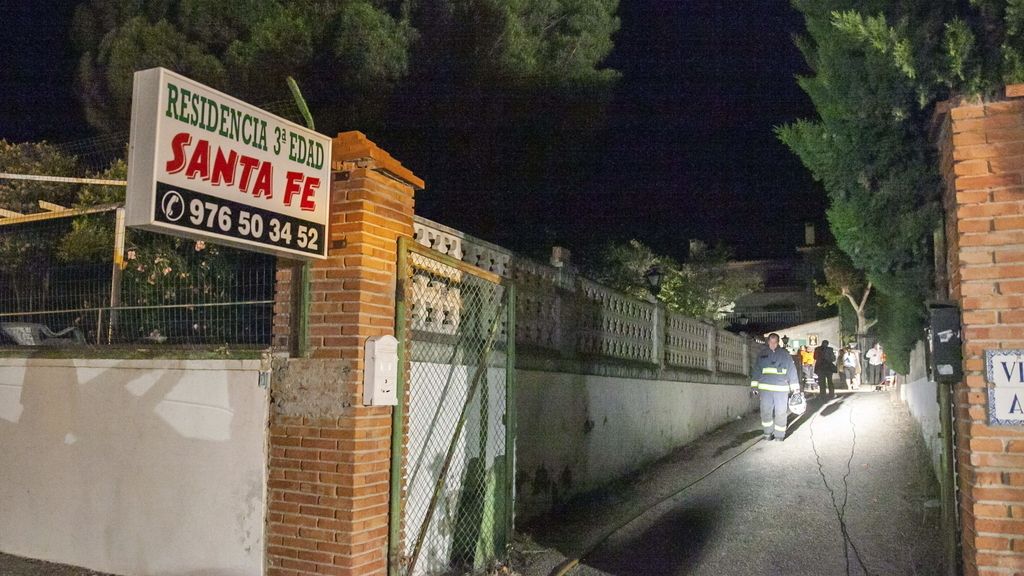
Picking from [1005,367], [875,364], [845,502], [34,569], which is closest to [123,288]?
[34,569]

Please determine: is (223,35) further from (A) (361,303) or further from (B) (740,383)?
(B) (740,383)

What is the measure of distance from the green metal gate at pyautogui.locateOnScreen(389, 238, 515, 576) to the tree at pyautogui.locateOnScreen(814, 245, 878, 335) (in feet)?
85.8

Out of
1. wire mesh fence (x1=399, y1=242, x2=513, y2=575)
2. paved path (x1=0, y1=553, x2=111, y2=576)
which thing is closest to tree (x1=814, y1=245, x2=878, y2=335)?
wire mesh fence (x1=399, y1=242, x2=513, y2=575)

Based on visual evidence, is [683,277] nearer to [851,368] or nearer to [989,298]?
[851,368]

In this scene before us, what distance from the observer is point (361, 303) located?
4.80 meters

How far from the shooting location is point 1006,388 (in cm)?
404

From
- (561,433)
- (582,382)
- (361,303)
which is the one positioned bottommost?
(561,433)

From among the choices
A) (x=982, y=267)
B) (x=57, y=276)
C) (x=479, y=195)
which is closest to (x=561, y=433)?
(x=982, y=267)

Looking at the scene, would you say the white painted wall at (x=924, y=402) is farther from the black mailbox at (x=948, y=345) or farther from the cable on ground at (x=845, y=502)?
the black mailbox at (x=948, y=345)

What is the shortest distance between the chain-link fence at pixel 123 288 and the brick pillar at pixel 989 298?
170 inches

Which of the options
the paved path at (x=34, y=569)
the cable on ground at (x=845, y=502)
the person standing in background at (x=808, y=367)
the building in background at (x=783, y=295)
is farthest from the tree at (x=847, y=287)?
the paved path at (x=34, y=569)

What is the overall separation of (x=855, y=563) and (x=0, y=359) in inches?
292

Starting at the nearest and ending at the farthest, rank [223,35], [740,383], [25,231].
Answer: [25,231], [223,35], [740,383]

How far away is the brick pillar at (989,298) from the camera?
4.00 meters
